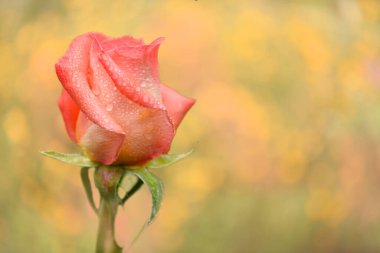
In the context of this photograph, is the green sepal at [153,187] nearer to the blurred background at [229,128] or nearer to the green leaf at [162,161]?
the green leaf at [162,161]

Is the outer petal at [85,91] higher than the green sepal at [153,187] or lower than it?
higher

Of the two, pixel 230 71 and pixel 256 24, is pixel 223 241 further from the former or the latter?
pixel 256 24

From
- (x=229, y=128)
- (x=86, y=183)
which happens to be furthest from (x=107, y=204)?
(x=229, y=128)

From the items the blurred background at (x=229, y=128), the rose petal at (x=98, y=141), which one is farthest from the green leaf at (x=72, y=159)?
the blurred background at (x=229, y=128)

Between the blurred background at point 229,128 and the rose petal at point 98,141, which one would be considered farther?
the blurred background at point 229,128

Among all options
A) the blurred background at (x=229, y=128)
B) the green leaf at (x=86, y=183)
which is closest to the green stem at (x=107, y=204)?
the green leaf at (x=86, y=183)

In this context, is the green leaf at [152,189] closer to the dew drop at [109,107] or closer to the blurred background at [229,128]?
the dew drop at [109,107]

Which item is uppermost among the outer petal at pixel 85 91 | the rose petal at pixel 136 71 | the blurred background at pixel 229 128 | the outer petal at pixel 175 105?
the rose petal at pixel 136 71
